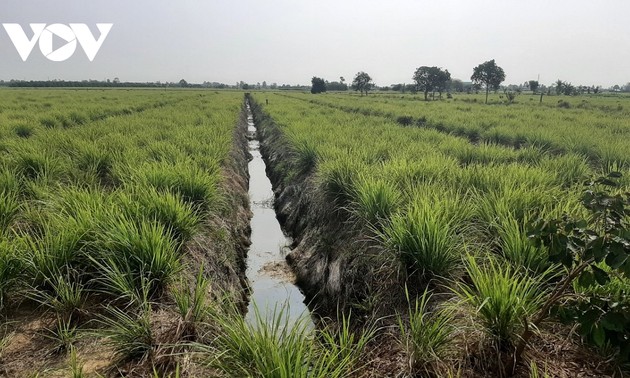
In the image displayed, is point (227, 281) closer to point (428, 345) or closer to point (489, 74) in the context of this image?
point (428, 345)

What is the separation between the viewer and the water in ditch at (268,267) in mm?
5023

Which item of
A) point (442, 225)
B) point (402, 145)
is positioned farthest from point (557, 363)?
point (402, 145)

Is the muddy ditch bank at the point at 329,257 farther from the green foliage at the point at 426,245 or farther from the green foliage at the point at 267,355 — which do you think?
the green foliage at the point at 267,355

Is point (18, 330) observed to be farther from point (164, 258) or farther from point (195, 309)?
point (195, 309)

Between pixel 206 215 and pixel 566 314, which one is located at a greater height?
pixel 566 314

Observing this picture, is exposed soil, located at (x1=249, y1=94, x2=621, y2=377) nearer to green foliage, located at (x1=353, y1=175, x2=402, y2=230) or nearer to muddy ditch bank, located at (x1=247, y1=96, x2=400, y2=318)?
muddy ditch bank, located at (x1=247, y1=96, x2=400, y2=318)

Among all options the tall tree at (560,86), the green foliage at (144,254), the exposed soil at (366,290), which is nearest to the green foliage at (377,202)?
the exposed soil at (366,290)

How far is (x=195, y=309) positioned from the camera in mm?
2941

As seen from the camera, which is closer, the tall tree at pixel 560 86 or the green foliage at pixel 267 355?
the green foliage at pixel 267 355

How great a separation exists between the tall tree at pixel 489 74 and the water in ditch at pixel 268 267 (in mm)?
56948

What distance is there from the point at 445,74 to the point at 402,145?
6119 centimetres

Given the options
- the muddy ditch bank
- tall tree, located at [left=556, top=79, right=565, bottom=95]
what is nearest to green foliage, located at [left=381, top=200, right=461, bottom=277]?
the muddy ditch bank

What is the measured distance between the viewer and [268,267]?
6293 mm

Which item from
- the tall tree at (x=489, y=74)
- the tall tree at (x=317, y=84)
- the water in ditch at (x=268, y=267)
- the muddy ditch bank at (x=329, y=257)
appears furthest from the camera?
the tall tree at (x=317, y=84)
